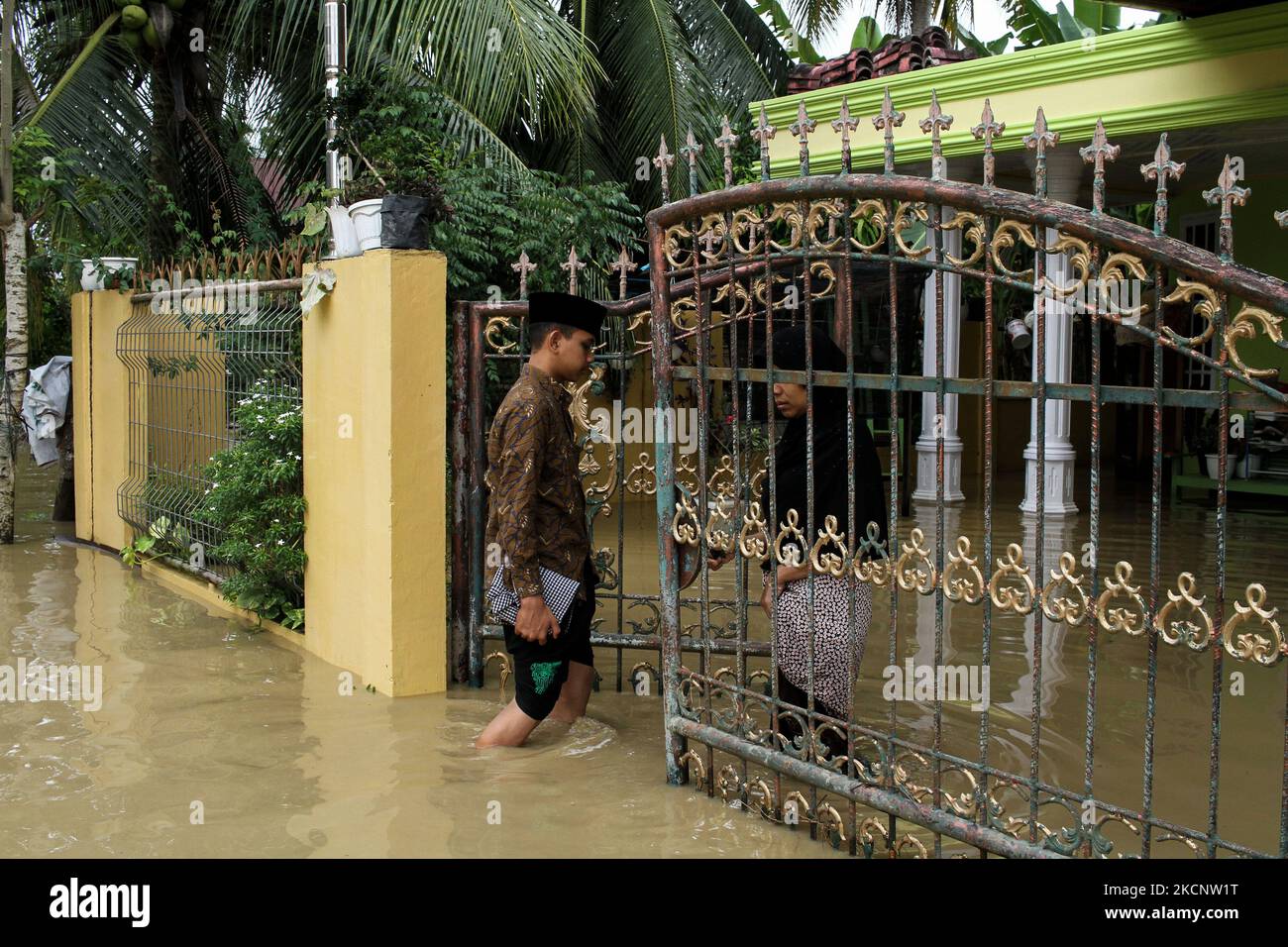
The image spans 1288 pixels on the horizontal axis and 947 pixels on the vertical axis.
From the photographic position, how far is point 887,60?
1198 cm

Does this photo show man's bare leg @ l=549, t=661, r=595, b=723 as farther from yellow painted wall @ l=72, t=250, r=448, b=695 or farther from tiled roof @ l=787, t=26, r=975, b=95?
tiled roof @ l=787, t=26, r=975, b=95

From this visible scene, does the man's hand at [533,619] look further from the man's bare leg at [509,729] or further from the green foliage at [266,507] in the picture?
the green foliage at [266,507]

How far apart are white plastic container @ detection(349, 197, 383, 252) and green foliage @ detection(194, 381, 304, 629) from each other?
1354 millimetres

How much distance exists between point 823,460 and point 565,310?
1.33 metres

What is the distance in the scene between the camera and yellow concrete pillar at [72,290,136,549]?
10281 mm

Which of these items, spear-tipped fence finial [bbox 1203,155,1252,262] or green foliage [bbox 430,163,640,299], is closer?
spear-tipped fence finial [bbox 1203,155,1252,262]

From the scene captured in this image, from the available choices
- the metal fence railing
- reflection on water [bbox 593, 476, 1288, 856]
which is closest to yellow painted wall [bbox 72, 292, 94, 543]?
the metal fence railing

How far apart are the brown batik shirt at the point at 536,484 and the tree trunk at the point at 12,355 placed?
711 centimetres

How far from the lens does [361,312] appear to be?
6.25 metres

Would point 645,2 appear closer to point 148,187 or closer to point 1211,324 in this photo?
point 148,187

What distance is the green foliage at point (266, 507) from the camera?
23.3ft

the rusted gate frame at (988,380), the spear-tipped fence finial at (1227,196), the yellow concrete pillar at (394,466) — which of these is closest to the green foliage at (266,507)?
the yellow concrete pillar at (394,466)

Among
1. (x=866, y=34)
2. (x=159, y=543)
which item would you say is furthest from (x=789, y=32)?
(x=159, y=543)

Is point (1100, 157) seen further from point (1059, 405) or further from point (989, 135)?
point (1059, 405)
